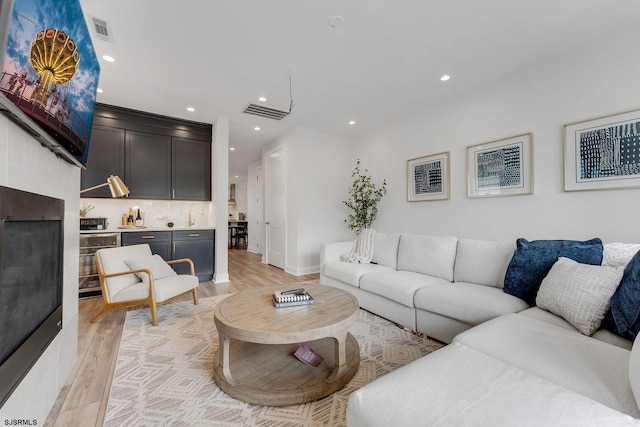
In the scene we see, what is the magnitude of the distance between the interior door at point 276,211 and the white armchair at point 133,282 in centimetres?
236

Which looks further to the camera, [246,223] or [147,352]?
[246,223]

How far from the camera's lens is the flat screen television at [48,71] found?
0.91 m

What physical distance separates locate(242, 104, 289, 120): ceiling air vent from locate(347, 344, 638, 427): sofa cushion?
3620 mm

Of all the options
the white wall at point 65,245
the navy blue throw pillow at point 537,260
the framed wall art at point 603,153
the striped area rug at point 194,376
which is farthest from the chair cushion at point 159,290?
the framed wall art at point 603,153

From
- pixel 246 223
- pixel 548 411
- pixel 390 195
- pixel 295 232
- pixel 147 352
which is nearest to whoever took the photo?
pixel 548 411

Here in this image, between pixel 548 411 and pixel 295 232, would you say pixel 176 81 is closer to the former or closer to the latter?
pixel 295 232

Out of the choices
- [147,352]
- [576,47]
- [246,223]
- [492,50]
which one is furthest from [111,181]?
[246,223]

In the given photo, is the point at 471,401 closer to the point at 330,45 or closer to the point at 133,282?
the point at 330,45

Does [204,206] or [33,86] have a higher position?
[33,86]

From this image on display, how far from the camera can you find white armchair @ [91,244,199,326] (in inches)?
99.7

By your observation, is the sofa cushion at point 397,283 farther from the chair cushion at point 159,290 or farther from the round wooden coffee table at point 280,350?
the chair cushion at point 159,290

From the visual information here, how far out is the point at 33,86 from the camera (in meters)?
1.06

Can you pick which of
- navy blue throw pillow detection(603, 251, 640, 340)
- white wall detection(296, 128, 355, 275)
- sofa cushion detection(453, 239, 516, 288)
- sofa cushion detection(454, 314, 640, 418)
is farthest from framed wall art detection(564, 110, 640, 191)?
white wall detection(296, 128, 355, 275)

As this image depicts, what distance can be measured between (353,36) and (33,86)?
2164mm
